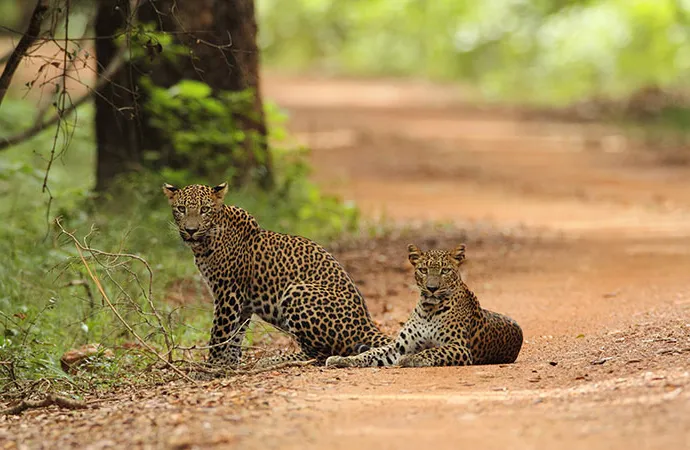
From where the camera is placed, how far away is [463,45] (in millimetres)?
40688

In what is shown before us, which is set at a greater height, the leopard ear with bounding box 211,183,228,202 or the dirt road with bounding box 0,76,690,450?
the leopard ear with bounding box 211,183,228,202

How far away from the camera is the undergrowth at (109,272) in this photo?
814cm

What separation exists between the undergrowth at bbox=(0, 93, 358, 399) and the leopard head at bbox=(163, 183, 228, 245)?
159 mm

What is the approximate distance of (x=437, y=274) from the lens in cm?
785

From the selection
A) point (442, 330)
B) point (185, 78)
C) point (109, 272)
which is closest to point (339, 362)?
point (442, 330)

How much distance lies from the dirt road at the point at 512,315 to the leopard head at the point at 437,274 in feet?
1.87

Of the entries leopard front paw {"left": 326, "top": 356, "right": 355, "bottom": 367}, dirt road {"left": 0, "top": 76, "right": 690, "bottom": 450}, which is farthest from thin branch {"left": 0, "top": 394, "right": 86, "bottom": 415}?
leopard front paw {"left": 326, "top": 356, "right": 355, "bottom": 367}

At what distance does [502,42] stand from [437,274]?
103 feet

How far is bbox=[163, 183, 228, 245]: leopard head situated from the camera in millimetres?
8016

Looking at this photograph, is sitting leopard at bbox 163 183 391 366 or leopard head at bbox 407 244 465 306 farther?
sitting leopard at bbox 163 183 391 366

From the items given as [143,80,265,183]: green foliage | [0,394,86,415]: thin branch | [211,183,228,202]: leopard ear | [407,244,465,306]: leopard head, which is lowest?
[0,394,86,415]: thin branch

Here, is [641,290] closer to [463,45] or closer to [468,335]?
[468,335]

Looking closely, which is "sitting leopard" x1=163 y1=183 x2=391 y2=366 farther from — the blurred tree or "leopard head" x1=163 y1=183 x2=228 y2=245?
the blurred tree

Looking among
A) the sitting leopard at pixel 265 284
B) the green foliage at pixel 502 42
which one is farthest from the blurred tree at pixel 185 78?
the green foliage at pixel 502 42
